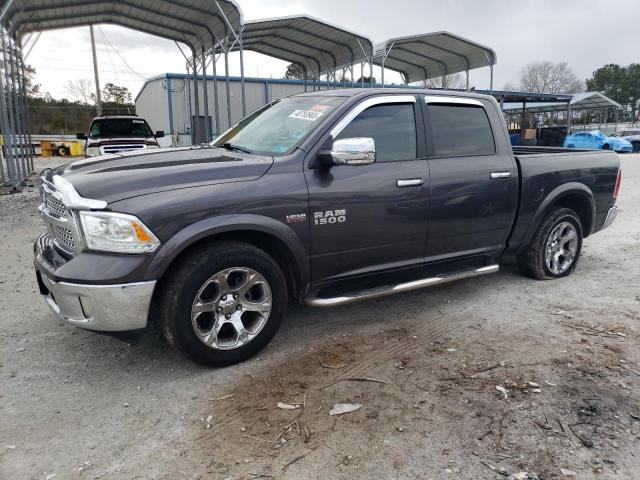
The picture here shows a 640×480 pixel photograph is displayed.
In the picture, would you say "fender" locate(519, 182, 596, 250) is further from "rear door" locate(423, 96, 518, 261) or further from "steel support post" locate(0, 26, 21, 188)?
"steel support post" locate(0, 26, 21, 188)

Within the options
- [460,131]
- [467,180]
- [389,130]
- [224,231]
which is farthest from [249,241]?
[460,131]

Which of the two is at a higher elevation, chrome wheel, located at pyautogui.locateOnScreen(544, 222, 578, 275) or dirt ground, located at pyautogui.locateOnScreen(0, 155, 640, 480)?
chrome wheel, located at pyautogui.locateOnScreen(544, 222, 578, 275)

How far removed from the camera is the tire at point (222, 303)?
10.1 ft

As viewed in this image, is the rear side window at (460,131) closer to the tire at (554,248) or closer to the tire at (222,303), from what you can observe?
the tire at (554,248)

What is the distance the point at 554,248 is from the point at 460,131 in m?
1.87

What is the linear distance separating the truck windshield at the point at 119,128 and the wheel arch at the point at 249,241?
10.7m

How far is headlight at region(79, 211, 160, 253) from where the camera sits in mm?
2893

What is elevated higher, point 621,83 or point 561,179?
point 621,83

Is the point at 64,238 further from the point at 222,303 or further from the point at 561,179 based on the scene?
the point at 561,179

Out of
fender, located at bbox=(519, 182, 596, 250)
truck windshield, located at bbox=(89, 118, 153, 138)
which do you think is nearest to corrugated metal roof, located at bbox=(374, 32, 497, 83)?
truck windshield, located at bbox=(89, 118, 153, 138)

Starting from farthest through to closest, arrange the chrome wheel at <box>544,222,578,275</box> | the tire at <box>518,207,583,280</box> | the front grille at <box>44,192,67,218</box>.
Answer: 1. the chrome wheel at <box>544,222,578,275</box>
2. the tire at <box>518,207,583,280</box>
3. the front grille at <box>44,192,67,218</box>

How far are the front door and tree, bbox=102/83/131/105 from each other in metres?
50.7

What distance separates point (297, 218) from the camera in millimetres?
3400

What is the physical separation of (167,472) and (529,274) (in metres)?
4.29
